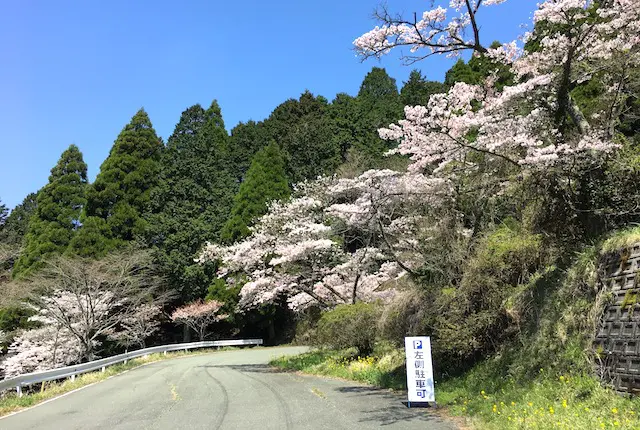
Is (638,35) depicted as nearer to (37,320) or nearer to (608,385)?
(608,385)

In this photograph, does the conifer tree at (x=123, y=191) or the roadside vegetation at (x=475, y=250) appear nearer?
the roadside vegetation at (x=475, y=250)

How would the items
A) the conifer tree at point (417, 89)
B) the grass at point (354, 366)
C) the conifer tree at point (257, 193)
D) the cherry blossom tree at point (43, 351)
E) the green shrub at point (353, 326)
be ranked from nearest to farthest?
the grass at point (354, 366)
the green shrub at point (353, 326)
the cherry blossom tree at point (43, 351)
the conifer tree at point (257, 193)
the conifer tree at point (417, 89)

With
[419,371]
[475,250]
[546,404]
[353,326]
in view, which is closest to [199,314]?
[353,326]

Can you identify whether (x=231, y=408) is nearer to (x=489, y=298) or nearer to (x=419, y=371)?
(x=419, y=371)

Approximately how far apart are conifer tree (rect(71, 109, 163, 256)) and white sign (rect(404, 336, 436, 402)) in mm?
27716

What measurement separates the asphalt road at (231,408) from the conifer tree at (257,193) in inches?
752

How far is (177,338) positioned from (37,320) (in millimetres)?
14081

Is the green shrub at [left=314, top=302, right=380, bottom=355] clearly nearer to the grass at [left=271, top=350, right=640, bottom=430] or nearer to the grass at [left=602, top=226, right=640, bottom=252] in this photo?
the grass at [left=271, top=350, right=640, bottom=430]

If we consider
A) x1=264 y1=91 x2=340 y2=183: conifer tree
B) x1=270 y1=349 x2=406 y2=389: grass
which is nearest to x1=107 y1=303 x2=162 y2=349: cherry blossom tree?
x1=270 y1=349 x2=406 y2=389: grass

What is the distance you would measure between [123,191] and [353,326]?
Result: 1045 inches

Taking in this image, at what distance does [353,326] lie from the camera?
14664 mm

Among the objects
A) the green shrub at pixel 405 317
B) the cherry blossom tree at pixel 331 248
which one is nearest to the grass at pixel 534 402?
the green shrub at pixel 405 317

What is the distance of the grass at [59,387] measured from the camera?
36.9 feet

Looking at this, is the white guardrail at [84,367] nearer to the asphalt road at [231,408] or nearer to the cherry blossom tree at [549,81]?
the asphalt road at [231,408]
